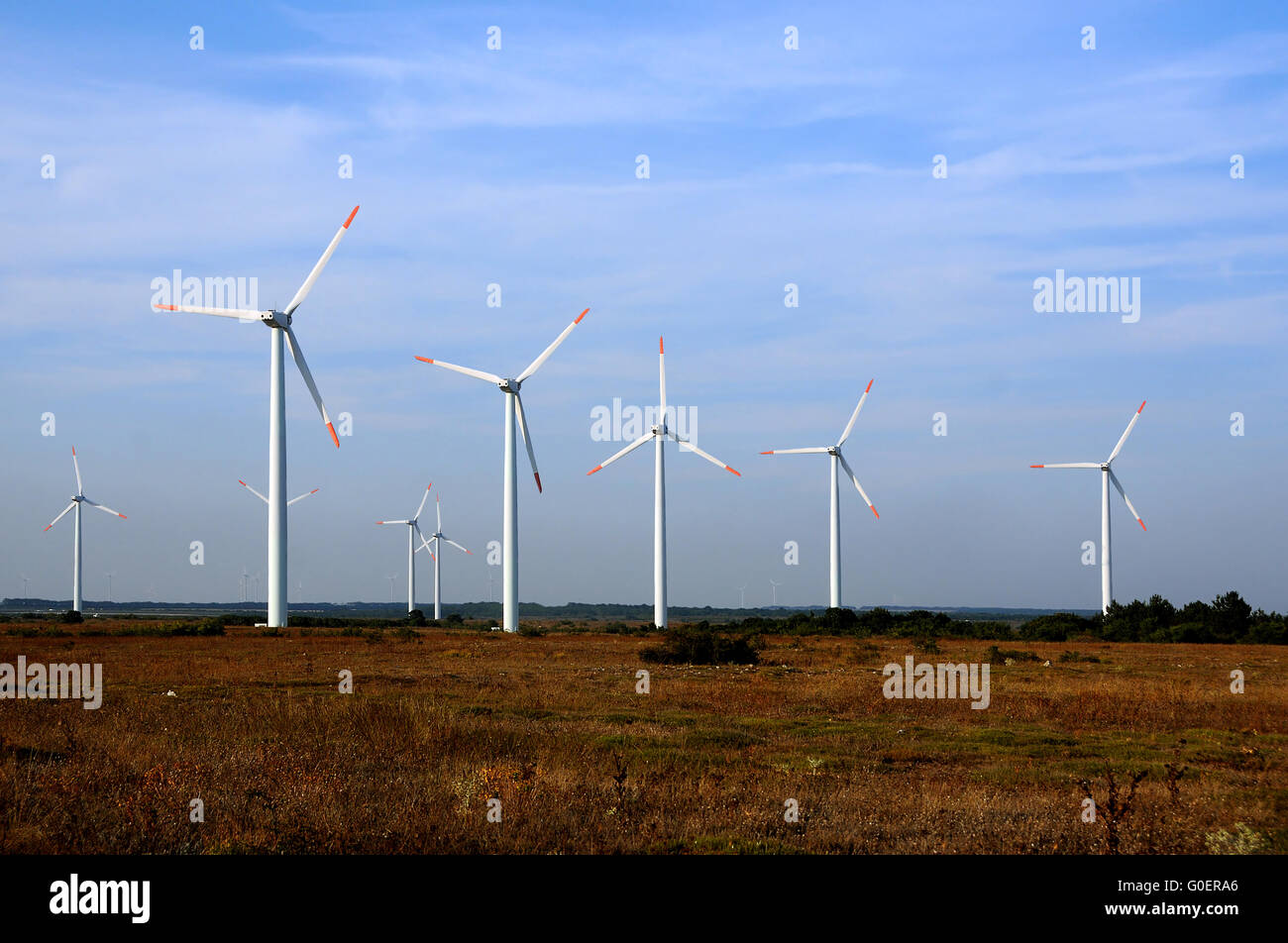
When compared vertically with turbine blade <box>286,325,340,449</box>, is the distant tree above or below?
below

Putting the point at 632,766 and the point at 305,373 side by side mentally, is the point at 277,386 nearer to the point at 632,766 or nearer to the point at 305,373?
the point at 305,373

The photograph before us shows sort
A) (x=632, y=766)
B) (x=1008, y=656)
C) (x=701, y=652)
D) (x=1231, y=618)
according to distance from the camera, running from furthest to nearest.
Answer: (x=1231, y=618), (x=1008, y=656), (x=701, y=652), (x=632, y=766)

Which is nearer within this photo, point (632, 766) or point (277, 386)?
point (632, 766)

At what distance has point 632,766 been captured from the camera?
1686 centimetres

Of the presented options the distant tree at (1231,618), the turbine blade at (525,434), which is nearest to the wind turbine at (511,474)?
the turbine blade at (525,434)

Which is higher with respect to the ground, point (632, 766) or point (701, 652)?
point (632, 766)

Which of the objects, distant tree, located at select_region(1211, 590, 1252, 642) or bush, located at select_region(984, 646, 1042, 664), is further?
distant tree, located at select_region(1211, 590, 1252, 642)

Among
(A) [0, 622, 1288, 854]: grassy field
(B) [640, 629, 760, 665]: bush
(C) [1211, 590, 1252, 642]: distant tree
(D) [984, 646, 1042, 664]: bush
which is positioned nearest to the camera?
(A) [0, 622, 1288, 854]: grassy field

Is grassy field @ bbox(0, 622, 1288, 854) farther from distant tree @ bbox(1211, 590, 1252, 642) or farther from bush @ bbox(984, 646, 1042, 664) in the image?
distant tree @ bbox(1211, 590, 1252, 642)

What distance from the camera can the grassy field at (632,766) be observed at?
1160 cm

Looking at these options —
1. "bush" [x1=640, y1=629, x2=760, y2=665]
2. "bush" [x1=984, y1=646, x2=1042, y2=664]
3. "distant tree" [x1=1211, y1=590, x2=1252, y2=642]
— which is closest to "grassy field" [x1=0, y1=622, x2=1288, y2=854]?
"bush" [x1=640, y1=629, x2=760, y2=665]

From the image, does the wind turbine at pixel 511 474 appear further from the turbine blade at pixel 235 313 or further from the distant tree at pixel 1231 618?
the distant tree at pixel 1231 618

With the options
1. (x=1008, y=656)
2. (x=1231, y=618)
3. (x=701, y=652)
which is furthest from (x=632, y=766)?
(x=1231, y=618)

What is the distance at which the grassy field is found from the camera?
38.1 feet
